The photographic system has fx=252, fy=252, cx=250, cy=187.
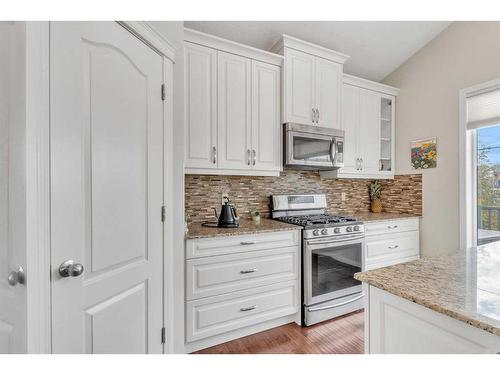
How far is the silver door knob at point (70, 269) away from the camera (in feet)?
2.96

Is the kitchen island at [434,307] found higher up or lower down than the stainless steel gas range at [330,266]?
higher up

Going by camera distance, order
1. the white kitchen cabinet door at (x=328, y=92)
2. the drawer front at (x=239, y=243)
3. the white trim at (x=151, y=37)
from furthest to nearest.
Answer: the white kitchen cabinet door at (x=328, y=92)
the drawer front at (x=239, y=243)
the white trim at (x=151, y=37)

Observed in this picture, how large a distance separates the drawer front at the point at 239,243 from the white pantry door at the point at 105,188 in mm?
Result: 428

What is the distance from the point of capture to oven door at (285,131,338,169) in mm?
2391

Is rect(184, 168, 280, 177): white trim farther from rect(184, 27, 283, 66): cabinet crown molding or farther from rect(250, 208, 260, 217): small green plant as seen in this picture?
rect(184, 27, 283, 66): cabinet crown molding

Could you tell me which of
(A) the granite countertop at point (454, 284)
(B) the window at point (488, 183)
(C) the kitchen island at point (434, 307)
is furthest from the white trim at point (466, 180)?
(C) the kitchen island at point (434, 307)

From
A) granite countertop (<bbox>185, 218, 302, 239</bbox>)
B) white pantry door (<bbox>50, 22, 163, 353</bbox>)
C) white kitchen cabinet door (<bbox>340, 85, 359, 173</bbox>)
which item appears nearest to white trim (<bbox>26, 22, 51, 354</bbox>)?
white pantry door (<bbox>50, 22, 163, 353</bbox>)

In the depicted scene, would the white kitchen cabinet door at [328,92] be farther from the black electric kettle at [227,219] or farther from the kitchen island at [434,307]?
the kitchen island at [434,307]

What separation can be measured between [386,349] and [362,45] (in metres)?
2.97

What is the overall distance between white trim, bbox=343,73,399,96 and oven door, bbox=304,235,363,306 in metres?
1.76

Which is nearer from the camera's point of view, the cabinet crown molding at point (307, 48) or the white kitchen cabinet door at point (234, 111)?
the white kitchen cabinet door at point (234, 111)

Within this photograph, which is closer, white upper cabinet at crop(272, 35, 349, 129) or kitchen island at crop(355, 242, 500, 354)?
kitchen island at crop(355, 242, 500, 354)

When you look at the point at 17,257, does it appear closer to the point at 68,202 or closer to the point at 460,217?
the point at 68,202

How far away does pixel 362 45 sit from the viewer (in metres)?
2.79
